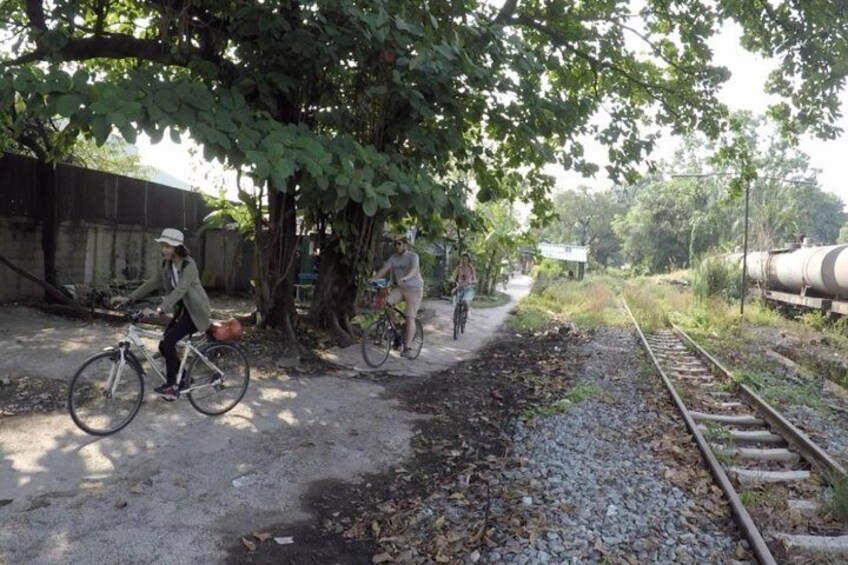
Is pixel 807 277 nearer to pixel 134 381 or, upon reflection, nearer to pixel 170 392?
pixel 170 392

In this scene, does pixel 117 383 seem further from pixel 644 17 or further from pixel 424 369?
pixel 644 17

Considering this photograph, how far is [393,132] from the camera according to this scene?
887 centimetres

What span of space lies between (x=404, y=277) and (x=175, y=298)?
4.22 meters

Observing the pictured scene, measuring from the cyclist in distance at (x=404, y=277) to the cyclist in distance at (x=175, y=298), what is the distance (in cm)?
374

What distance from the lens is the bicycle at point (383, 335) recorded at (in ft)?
30.4

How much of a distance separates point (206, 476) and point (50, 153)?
854 centimetres

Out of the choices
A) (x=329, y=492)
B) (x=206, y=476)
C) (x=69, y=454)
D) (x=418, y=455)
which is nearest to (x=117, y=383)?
(x=69, y=454)

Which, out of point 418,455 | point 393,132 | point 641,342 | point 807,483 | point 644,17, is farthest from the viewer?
point 641,342

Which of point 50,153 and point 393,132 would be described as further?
point 50,153

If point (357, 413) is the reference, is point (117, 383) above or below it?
above

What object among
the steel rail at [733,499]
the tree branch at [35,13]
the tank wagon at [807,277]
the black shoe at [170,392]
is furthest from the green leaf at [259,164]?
the tank wagon at [807,277]

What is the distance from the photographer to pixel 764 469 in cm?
601

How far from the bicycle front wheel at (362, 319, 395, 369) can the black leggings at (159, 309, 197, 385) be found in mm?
3444

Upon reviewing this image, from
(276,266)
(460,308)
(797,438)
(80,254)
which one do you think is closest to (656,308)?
(460,308)
